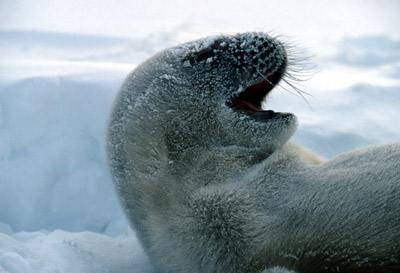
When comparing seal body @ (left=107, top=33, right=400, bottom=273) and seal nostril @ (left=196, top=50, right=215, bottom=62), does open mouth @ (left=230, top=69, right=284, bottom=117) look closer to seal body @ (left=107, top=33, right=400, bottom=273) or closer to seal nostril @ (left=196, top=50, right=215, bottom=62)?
seal body @ (left=107, top=33, right=400, bottom=273)

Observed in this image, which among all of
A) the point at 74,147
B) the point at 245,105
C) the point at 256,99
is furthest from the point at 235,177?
the point at 74,147

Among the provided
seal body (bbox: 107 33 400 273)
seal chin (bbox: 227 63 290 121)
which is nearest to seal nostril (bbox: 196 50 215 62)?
seal body (bbox: 107 33 400 273)

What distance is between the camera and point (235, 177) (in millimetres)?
2232

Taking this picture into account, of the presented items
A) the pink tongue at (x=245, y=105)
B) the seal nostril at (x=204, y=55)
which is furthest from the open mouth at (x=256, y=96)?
the seal nostril at (x=204, y=55)

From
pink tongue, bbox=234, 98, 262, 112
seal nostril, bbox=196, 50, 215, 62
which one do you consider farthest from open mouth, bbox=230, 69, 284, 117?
seal nostril, bbox=196, 50, 215, 62

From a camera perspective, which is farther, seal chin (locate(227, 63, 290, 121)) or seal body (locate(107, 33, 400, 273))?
seal chin (locate(227, 63, 290, 121))

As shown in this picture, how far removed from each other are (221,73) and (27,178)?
1.82 meters

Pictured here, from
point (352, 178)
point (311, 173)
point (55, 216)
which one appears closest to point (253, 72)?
point (311, 173)

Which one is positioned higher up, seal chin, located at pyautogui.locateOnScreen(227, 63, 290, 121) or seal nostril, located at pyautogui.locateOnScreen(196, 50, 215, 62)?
seal nostril, located at pyautogui.locateOnScreen(196, 50, 215, 62)

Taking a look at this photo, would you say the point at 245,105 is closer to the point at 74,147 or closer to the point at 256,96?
the point at 256,96

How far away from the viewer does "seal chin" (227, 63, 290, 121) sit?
8.11 feet

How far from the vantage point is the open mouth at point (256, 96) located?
2.50 meters

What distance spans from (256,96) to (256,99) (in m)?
0.02

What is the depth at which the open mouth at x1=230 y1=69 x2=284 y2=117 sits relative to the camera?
250 centimetres
